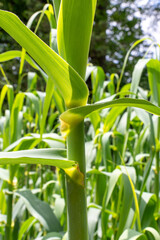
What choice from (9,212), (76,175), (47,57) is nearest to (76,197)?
(76,175)

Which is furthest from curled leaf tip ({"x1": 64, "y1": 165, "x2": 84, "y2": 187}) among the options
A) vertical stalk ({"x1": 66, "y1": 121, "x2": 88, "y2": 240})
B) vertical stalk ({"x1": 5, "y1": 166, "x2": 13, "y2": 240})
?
vertical stalk ({"x1": 5, "y1": 166, "x2": 13, "y2": 240})

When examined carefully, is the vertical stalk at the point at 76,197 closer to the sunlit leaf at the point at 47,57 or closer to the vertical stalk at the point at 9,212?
the sunlit leaf at the point at 47,57

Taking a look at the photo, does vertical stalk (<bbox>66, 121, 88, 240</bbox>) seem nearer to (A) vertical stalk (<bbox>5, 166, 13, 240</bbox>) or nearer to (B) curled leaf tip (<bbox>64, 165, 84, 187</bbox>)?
(B) curled leaf tip (<bbox>64, 165, 84, 187</bbox>)

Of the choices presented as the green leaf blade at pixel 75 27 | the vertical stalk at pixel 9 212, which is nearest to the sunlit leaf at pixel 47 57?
the green leaf blade at pixel 75 27

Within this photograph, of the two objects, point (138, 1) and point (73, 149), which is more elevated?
point (138, 1)

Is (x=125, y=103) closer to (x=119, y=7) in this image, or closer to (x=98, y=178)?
(x=98, y=178)

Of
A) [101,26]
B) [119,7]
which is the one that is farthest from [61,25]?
[119,7]

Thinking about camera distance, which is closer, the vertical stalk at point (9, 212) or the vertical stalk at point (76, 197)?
the vertical stalk at point (76, 197)

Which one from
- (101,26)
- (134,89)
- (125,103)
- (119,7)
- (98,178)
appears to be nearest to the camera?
(125,103)

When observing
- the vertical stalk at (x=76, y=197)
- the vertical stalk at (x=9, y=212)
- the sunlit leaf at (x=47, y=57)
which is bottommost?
the vertical stalk at (x=9, y=212)
